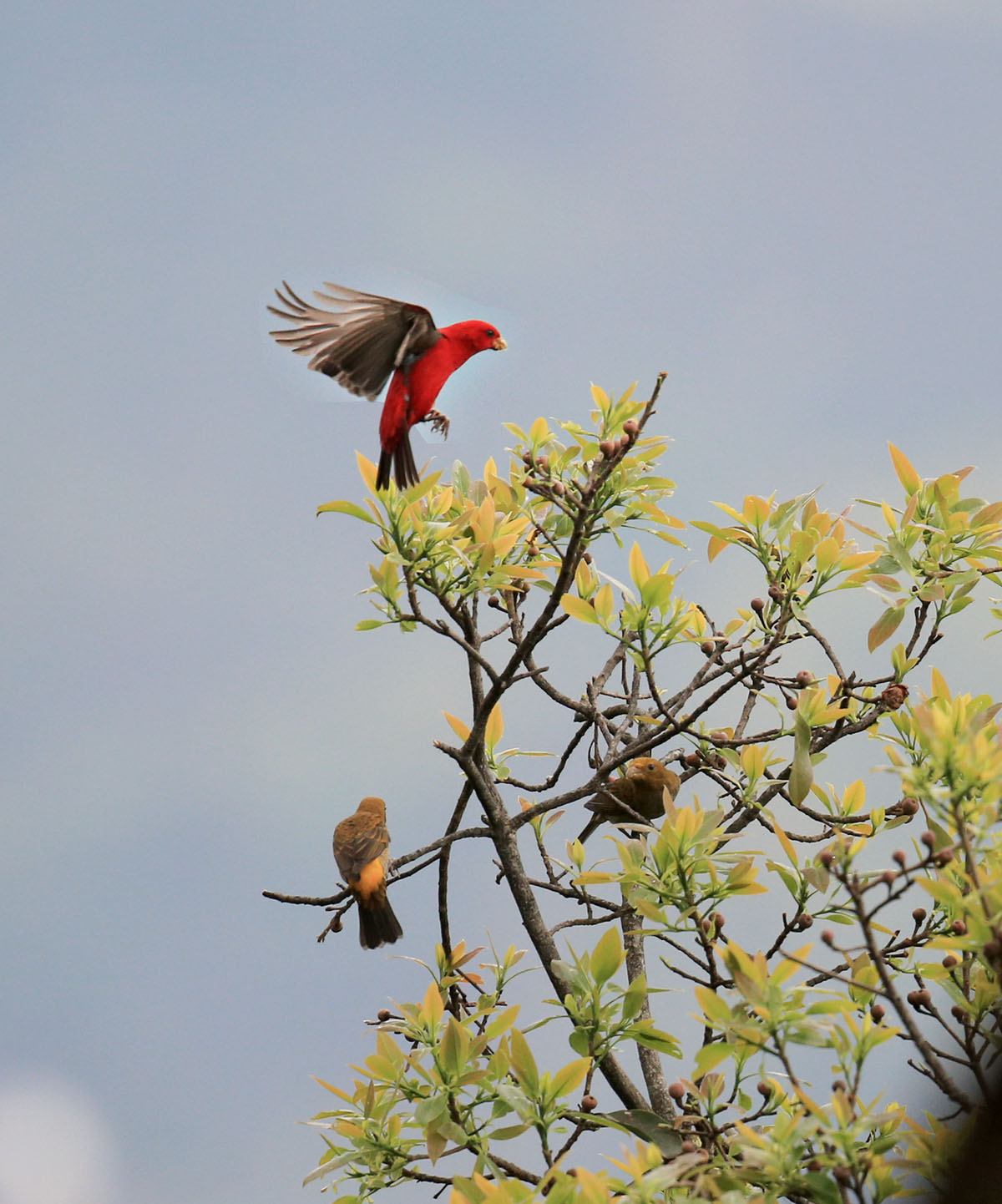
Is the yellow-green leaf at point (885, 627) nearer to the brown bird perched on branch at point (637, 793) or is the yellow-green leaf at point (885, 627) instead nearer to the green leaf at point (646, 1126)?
the brown bird perched on branch at point (637, 793)

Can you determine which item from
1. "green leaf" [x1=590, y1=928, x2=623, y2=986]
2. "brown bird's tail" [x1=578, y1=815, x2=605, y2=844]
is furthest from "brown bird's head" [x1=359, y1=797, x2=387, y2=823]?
"green leaf" [x1=590, y1=928, x2=623, y2=986]

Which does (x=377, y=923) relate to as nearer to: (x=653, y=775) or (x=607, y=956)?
(x=653, y=775)

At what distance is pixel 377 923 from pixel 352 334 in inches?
74.0

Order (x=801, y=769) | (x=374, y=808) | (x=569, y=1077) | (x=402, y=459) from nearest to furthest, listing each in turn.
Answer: (x=569, y=1077), (x=801, y=769), (x=402, y=459), (x=374, y=808)

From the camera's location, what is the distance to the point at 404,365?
12.6 ft

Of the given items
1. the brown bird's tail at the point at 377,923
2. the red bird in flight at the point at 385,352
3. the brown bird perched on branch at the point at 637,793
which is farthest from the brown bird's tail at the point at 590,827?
the red bird in flight at the point at 385,352

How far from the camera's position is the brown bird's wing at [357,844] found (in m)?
3.67

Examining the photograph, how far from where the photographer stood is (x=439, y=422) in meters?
4.09

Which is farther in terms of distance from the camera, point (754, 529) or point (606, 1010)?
point (754, 529)

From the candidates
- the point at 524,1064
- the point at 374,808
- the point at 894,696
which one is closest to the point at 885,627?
the point at 894,696

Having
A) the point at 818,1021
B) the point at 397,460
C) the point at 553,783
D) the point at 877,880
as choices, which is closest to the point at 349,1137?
the point at 553,783

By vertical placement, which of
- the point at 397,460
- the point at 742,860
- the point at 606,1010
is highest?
the point at 397,460

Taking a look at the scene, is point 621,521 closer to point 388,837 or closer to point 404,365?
point 404,365

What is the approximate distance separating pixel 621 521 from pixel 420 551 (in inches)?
23.7
